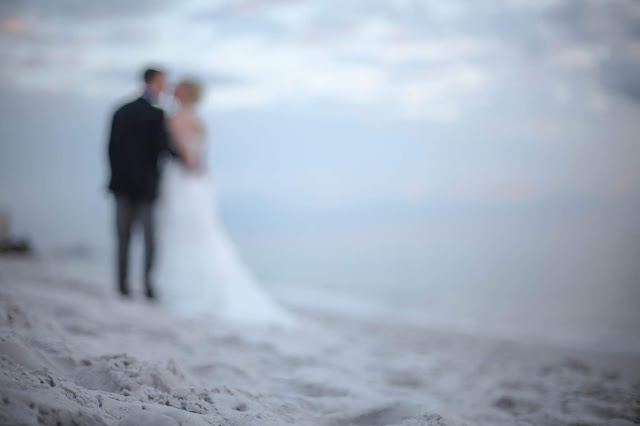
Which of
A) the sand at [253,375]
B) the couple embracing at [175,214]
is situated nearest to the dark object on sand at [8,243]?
the sand at [253,375]

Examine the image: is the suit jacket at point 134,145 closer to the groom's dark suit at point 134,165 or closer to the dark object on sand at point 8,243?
the groom's dark suit at point 134,165

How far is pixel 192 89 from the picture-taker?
15.7 ft

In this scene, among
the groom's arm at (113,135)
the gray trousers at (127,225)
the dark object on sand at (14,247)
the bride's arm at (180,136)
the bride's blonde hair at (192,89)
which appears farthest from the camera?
the dark object on sand at (14,247)

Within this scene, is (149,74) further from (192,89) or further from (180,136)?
(180,136)

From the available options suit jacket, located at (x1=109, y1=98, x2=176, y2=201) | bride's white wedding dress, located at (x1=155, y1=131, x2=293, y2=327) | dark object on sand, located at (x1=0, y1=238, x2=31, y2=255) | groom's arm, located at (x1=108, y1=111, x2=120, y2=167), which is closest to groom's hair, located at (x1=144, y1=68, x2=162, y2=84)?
suit jacket, located at (x1=109, y1=98, x2=176, y2=201)

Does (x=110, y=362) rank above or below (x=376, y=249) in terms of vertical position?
below

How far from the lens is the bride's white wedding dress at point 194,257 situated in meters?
4.71

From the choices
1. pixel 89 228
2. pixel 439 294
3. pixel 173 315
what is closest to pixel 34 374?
pixel 173 315

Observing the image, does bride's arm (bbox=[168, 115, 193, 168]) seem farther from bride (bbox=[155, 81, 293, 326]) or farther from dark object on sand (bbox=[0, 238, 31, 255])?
dark object on sand (bbox=[0, 238, 31, 255])

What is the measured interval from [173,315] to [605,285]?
789 centimetres

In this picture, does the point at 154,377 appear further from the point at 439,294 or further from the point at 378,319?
the point at 439,294

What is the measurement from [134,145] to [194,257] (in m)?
1.25

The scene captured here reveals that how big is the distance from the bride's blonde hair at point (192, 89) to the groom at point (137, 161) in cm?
41

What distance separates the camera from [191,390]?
75.3 inches
